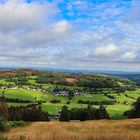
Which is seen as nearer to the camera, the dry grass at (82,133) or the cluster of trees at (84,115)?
the dry grass at (82,133)

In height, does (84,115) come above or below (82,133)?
below

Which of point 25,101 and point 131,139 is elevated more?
point 131,139

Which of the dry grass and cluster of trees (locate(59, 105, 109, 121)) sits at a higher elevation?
the dry grass

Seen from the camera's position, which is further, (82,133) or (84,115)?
(84,115)

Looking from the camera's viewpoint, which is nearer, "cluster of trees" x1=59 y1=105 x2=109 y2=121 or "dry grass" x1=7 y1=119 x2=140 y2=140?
"dry grass" x1=7 y1=119 x2=140 y2=140

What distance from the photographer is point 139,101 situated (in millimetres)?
71500

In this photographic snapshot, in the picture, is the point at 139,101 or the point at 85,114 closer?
the point at 139,101

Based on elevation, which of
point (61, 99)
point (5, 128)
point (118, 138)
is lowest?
point (61, 99)

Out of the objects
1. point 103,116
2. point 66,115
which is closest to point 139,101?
point 103,116

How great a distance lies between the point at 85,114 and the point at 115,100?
8482 cm

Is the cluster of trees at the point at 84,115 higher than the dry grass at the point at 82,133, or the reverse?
the dry grass at the point at 82,133

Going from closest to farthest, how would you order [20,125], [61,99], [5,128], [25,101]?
[5,128]
[20,125]
[25,101]
[61,99]

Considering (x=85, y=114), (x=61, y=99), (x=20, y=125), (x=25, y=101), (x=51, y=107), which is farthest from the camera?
(x=61, y=99)

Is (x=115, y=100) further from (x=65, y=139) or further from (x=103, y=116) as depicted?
(x=65, y=139)
